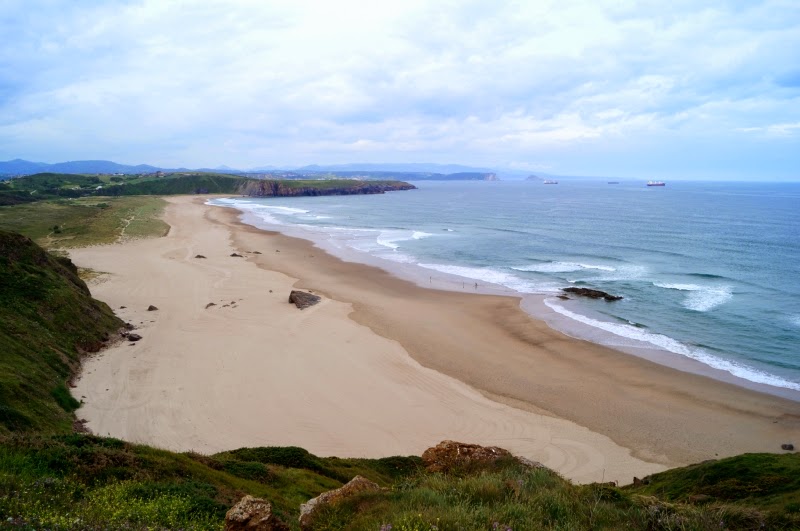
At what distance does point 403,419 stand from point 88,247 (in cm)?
3977

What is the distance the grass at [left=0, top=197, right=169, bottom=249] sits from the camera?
47.1m

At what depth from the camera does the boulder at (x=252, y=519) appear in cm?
641

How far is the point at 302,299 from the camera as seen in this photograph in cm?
2936

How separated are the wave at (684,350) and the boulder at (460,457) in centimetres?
1518

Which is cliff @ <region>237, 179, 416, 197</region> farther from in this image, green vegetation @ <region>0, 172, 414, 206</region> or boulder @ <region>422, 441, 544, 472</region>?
boulder @ <region>422, 441, 544, 472</region>

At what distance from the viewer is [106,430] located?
14398 mm

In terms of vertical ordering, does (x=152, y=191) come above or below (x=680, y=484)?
above

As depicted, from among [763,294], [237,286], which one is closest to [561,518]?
[237,286]

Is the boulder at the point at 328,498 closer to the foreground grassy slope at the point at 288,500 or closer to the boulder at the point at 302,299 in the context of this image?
the foreground grassy slope at the point at 288,500

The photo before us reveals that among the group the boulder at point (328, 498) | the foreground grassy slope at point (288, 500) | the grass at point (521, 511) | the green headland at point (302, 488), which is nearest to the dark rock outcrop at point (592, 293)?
the green headland at point (302, 488)

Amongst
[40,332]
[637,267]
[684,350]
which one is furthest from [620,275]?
[40,332]

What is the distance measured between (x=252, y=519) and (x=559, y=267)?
3889 centimetres

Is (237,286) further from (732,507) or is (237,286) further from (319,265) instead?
(732,507)

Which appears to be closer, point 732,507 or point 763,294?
point 732,507
